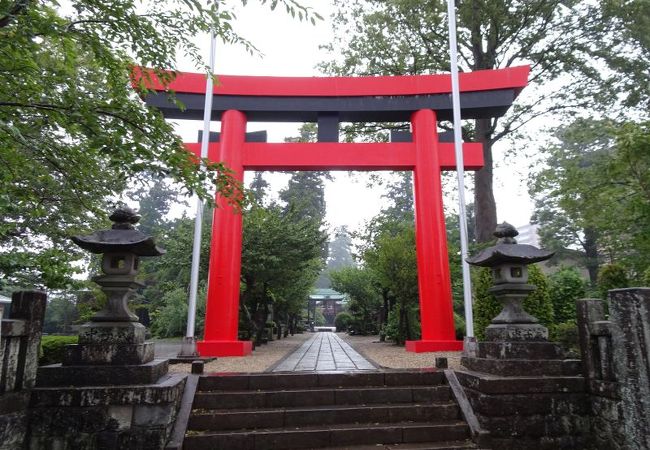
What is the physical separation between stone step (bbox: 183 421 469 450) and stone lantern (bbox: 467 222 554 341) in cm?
135

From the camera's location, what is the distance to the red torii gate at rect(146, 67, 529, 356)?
30.4ft

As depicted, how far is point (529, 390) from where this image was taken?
4.64 m

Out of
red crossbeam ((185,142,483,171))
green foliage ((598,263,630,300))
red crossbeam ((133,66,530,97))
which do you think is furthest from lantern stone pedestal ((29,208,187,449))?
green foliage ((598,263,630,300))

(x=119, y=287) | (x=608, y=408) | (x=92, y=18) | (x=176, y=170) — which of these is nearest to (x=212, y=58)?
(x=92, y=18)

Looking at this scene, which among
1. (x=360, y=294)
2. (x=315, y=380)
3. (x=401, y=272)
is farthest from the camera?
(x=360, y=294)

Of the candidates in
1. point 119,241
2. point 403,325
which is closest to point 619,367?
point 119,241

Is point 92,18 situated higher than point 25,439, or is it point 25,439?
point 92,18

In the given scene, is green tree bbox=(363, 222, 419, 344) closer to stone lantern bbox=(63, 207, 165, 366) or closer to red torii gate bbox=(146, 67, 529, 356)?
red torii gate bbox=(146, 67, 529, 356)

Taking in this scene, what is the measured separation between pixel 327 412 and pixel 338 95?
758 cm

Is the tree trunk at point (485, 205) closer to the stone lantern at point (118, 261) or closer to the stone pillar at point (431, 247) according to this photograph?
the stone pillar at point (431, 247)

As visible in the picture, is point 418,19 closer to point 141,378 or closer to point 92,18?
point 92,18

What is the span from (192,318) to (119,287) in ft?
12.7

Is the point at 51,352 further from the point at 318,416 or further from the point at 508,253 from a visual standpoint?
the point at 508,253

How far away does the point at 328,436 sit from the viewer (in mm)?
4445
